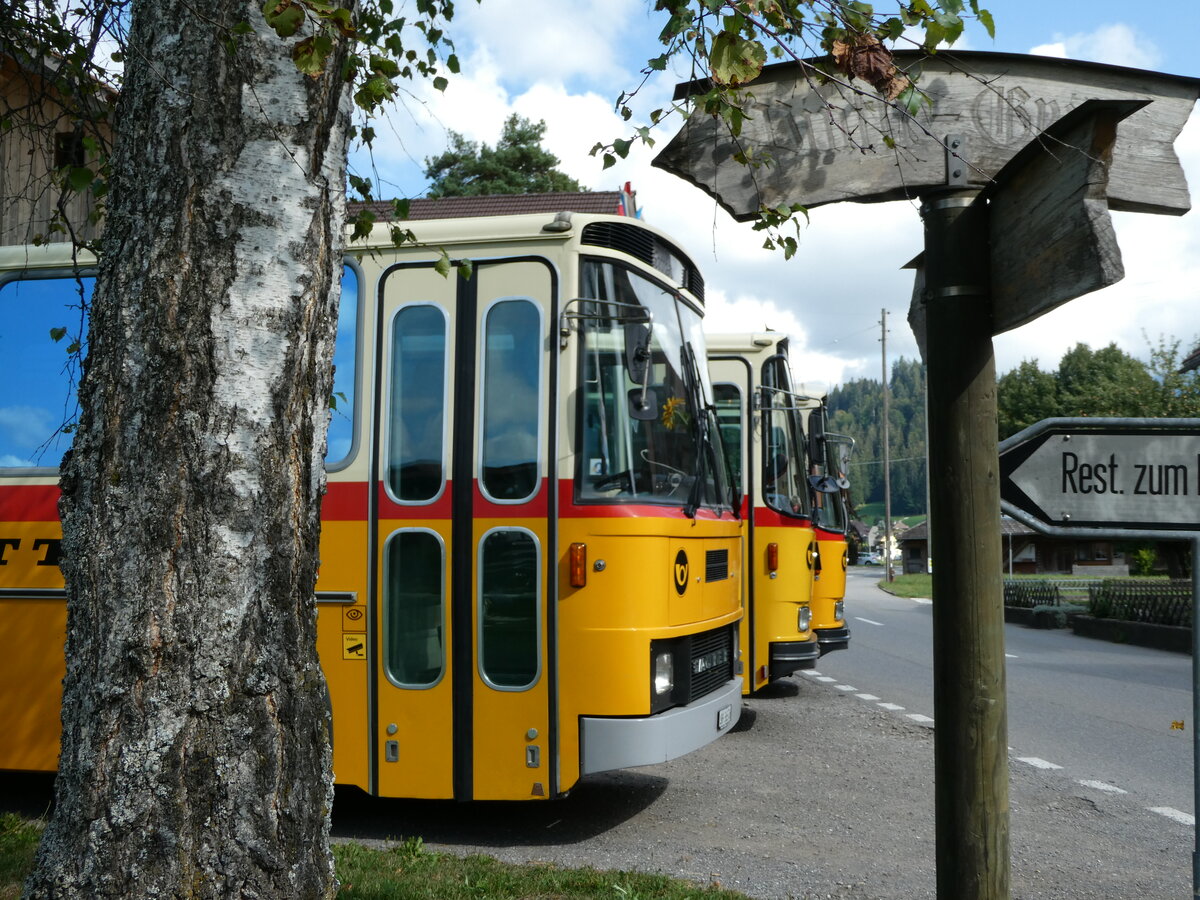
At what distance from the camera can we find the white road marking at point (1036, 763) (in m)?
9.27

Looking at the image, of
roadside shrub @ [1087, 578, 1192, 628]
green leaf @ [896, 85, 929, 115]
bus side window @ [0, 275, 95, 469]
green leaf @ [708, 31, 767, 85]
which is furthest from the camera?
roadside shrub @ [1087, 578, 1192, 628]

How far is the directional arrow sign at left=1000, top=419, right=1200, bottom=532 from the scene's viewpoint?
307 cm

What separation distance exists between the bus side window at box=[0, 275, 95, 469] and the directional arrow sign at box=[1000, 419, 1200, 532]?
5.97 metres

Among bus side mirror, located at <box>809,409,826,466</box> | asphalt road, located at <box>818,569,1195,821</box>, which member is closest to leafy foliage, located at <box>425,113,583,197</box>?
asphalt road, located at <box>818,569,1195,821</box>

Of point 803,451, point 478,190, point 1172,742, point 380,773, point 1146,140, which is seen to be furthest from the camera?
point 478,190

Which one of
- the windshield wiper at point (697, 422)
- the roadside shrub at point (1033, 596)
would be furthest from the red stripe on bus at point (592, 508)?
the roadside shrub at point (1033, 596)

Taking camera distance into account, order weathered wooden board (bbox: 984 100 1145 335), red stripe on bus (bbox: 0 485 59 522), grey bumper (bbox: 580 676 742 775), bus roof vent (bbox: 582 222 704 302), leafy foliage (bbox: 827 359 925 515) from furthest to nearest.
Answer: leafy foliage (bbox: 827 359 925 515)
red stripe on bus (bbox: 0 485 59 522)
bus roof vent (bbox: 582 222 704 302)
grey bumper (bbox: 580 676 742 775)
weathered wooden board (bbox: 984 100 1145 335)

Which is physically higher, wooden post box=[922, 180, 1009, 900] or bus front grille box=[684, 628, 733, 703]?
wooden post box=[922, 180, 1009, 900]

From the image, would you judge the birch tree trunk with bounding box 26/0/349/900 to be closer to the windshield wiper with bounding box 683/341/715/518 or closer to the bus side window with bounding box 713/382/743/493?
the windshield wiper with bounding box 683/341/715/518

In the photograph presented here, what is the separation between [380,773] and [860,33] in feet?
15.7

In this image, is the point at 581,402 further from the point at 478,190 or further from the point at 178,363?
the point at 478,190

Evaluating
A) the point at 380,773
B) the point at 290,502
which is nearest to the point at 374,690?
the point at 380,773

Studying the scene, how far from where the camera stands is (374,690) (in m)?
6.70

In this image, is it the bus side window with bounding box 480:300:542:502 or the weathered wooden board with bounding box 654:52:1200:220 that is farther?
the bus side window with bounding box 480:300:542:502
